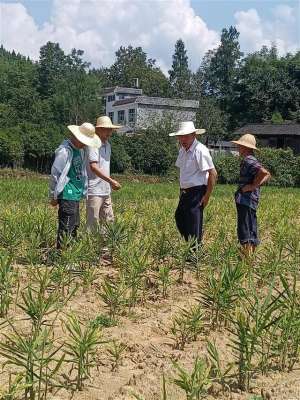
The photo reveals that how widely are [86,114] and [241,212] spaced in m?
41.2

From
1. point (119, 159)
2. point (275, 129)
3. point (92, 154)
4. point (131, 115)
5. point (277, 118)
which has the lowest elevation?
point (92, 154)

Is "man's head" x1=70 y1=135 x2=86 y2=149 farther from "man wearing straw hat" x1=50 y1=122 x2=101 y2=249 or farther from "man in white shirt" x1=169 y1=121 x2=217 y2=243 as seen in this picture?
"man in white shirt" x1=169 y1=121 x2=217 y2=243

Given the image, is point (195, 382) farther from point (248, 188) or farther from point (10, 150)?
point (10, 150)

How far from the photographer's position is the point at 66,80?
51.3m

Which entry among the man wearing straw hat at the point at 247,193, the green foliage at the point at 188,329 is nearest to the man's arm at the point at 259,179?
the man wearing straw hat at the point at 247,193

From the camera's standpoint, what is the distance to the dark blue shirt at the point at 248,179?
588cm

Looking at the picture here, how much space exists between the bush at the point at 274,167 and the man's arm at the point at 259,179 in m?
26.8

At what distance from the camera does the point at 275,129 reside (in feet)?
140

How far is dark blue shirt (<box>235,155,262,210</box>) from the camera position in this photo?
231 inches

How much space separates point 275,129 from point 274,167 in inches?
404

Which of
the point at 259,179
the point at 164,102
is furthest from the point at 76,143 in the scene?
the point at 164,102

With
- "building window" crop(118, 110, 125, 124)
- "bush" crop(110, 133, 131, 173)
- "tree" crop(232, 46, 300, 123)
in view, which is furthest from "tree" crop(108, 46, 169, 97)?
"bush" crop(110, 133, 131, 173)

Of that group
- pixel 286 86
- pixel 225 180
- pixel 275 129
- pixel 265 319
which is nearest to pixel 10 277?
pixel 265 319

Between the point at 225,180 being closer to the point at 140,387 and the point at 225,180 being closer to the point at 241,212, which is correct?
the point at 241,212
